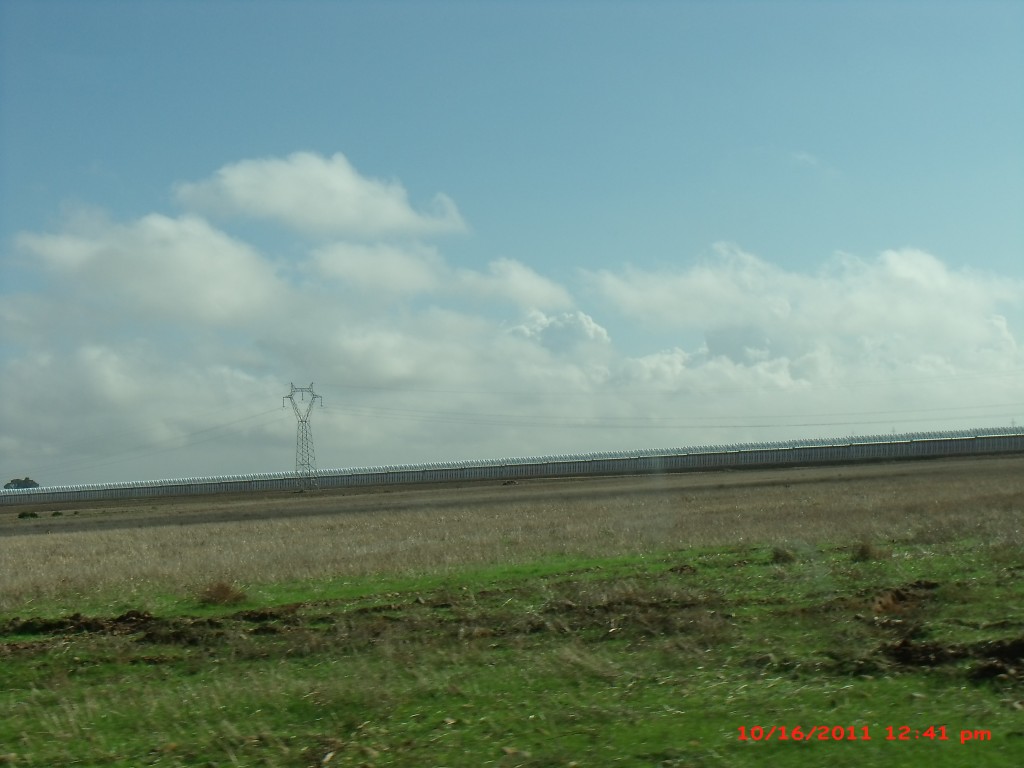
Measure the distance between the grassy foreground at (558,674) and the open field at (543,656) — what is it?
0.13 ft

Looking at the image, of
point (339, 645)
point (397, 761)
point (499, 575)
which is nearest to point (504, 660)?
point (339, 645)

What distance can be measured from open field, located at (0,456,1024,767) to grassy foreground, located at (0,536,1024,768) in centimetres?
4

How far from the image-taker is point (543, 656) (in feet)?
44.0

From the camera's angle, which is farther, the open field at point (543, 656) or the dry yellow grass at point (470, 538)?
the dry yellow grass at point (470, 538)

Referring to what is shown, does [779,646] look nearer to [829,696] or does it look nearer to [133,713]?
[829,696]

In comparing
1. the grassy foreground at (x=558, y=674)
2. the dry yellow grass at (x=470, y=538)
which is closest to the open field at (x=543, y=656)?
the grassy foreground at (x=558, y=674)

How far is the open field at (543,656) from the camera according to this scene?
10016mm

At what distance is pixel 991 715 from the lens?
31.9 feet

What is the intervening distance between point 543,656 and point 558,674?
1.04 metres
